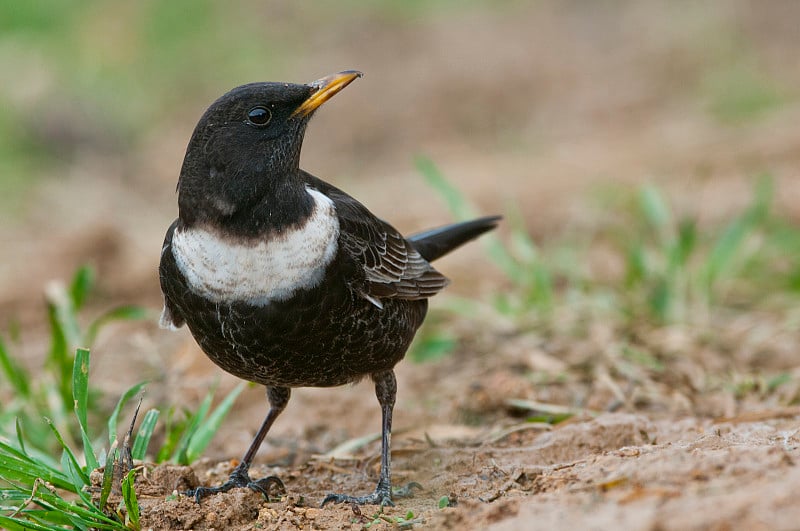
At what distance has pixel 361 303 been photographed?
3.87 meters

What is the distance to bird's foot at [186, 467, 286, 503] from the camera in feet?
12.4

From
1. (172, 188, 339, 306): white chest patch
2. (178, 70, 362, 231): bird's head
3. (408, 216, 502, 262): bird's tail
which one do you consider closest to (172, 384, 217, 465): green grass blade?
(172, 188, 339, 306): white chest patch

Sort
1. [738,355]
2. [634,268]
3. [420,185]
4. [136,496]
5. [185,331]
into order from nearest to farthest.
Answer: [136,496]
[738,355]
[634,268]
[185,331]
[420,185]

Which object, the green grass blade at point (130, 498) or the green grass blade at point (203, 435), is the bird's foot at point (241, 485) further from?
the green grass blade at point (130, 498)

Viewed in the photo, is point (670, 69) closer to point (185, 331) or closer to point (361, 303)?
point (185, 331)

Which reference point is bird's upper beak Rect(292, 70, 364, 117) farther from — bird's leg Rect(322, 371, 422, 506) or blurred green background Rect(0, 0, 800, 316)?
blurred green background Rect(0, 0, 800, 316)

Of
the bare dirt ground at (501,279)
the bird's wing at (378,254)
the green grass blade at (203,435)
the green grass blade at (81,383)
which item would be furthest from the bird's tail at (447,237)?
the green grass blade at (81,383)

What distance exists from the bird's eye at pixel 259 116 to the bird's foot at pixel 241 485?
1336 mm

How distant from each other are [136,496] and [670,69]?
10222 mm

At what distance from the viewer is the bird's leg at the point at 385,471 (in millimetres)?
3803

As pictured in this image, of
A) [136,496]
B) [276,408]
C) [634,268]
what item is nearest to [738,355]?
[634,268]

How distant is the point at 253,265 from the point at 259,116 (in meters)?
0.58

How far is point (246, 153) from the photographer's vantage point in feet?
12.2

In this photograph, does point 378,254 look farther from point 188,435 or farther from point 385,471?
point 188,435
